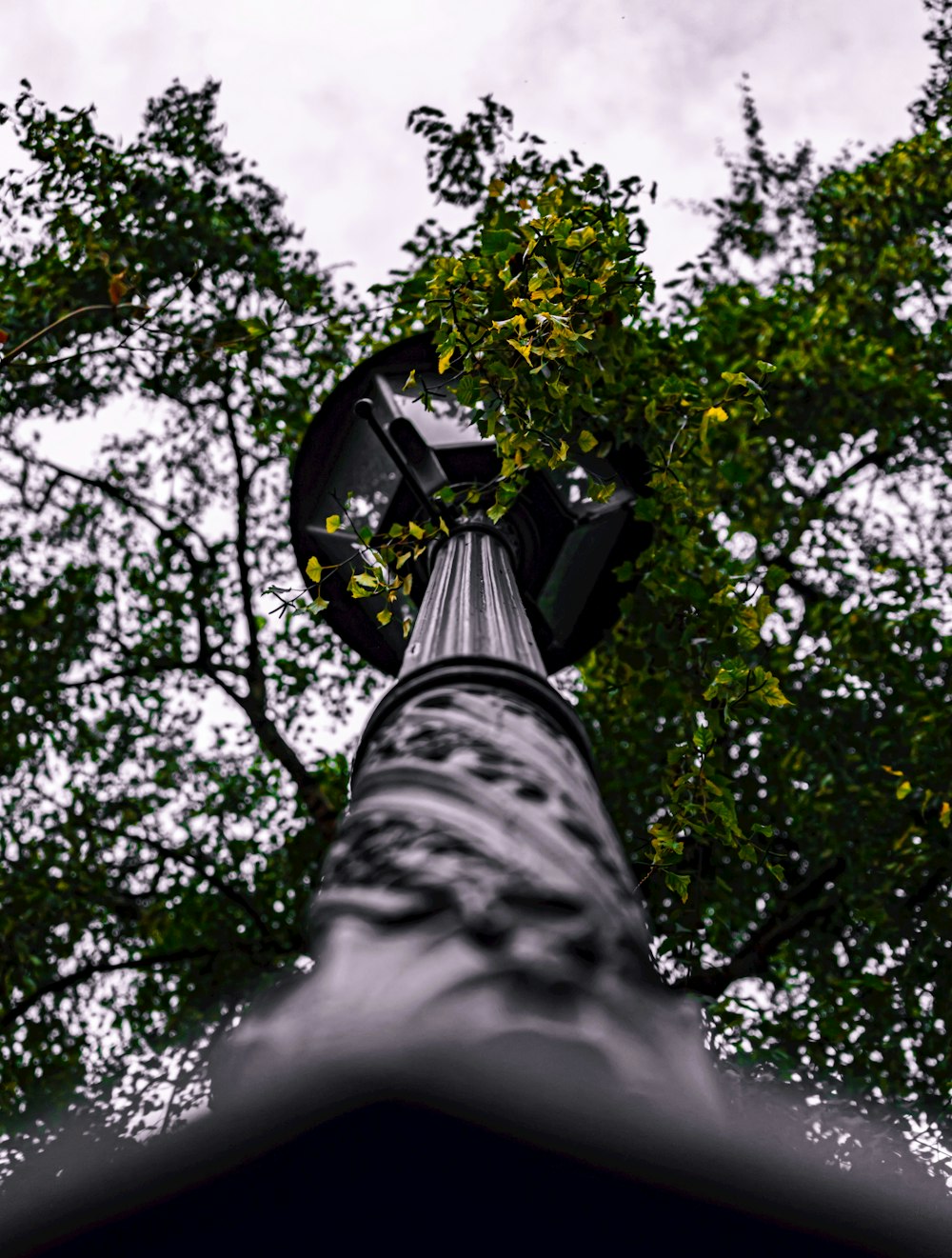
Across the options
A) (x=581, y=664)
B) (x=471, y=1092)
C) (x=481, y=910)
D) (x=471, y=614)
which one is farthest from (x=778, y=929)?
(x=471, y=1092)

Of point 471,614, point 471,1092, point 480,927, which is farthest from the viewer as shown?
point 471,614

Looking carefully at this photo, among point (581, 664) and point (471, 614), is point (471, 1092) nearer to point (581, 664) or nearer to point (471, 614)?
point (471, 614)

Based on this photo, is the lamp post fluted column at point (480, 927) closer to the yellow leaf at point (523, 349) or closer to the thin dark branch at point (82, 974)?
the yellow leaf at point (523, 349)

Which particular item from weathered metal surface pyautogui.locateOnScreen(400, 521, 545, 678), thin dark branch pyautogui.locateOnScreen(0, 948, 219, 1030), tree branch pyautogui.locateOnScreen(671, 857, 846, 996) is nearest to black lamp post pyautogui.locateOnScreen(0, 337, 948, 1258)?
weathered metal surface pyautogui.locateOnScreen(400, 521, 545, 678)

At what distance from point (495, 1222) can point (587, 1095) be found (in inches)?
4.3

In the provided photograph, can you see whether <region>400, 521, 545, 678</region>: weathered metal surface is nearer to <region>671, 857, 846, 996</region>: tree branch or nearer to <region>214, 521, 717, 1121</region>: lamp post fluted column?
<region>214, 521, 717, 1121</region>: lamp post fluted column

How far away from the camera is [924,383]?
9.13 metres

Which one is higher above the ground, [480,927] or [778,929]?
[778,929]

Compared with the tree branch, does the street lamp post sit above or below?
below

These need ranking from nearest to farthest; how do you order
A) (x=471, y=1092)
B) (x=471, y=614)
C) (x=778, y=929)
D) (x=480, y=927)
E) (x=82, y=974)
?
1. (x=471, y=1092)
2. (x=480, y=927)
3. (x=471, y=614)
4. (x=778, y=929)
5. (x=82, y=974)

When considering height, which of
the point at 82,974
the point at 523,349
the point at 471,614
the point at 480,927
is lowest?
the point at 480,927

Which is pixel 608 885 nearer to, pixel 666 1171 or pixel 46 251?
pixel 666 1171

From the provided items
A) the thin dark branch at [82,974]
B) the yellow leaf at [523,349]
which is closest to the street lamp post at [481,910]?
the yellow leaf at [523,349]

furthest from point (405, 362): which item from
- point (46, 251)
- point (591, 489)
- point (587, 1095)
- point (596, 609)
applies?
point (46, 251)
